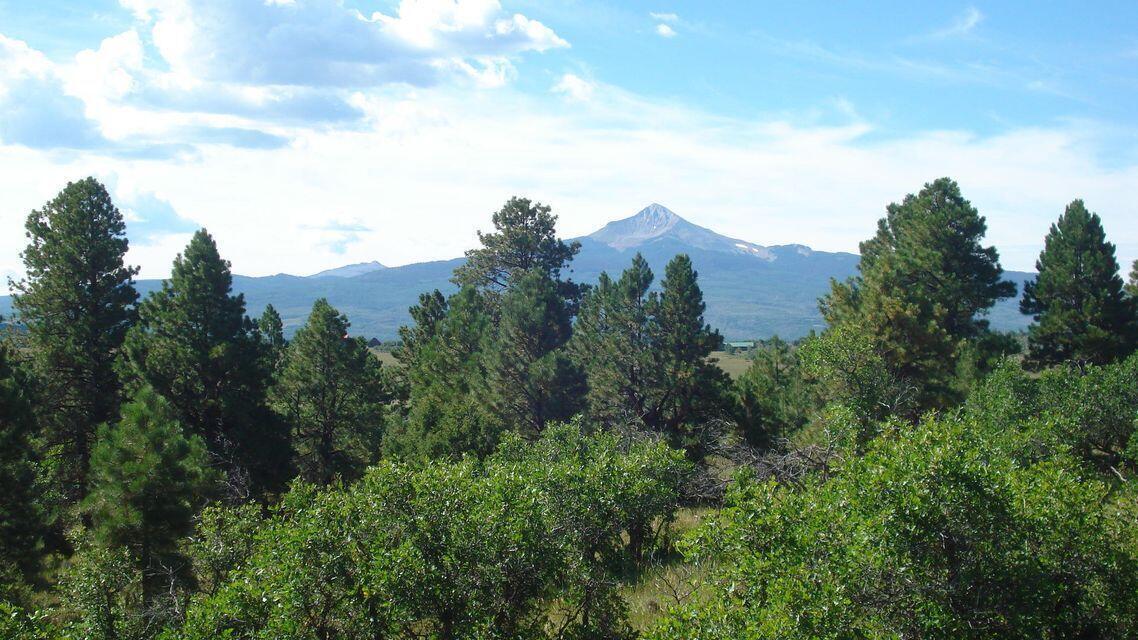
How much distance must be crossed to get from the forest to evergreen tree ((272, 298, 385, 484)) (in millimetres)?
183

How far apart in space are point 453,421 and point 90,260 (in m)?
20.7

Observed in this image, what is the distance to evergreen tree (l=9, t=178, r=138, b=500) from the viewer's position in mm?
34531

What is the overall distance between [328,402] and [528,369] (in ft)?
38.9

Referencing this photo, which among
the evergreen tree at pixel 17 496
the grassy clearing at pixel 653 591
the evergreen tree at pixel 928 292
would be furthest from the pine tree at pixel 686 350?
the evergreen tree at pixel 17 496

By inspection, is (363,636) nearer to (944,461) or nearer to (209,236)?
(944,461)

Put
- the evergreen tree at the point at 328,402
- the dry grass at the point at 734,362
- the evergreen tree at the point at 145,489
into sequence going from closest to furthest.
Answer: the evergreen tree at the point at 145,489
the evergreen tree at the point at 328,402
the dry grass at the point at 734,362

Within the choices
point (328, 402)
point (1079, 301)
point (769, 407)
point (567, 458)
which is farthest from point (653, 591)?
point (1079, 301)

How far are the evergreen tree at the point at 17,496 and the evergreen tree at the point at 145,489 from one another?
3.46 m

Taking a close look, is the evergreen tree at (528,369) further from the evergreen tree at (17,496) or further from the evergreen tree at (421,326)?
the evergreen tree at (17,496)

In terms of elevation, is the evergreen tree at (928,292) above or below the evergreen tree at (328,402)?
above

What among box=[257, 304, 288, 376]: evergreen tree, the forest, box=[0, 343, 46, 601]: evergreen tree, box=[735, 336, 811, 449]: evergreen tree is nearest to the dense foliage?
the forest

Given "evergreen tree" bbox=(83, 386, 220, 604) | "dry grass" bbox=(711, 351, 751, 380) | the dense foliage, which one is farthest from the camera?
"dry grass" bbox=(711, 351, 751, 380)

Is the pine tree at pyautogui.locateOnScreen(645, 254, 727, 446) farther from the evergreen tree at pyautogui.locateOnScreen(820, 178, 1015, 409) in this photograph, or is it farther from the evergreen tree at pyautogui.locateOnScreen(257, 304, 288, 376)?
the evergreen tree at pyautogui.locateOnScreen(257, 304, 288, 376)

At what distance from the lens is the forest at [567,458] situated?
401 inches
